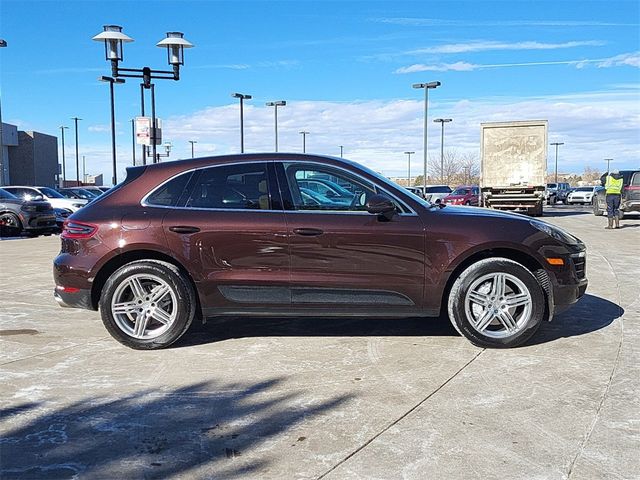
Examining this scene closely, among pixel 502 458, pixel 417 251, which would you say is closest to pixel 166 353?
pixel 417 251

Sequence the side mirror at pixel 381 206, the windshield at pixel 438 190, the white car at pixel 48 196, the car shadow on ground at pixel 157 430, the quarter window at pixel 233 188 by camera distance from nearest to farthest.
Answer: the car shadow on ground at pixel 157 430 < the side mirror at pixel 381 206 < the quarter window at pixel 233 188 < the white car at pixel 48 196 < the windshield at pixel 438 190

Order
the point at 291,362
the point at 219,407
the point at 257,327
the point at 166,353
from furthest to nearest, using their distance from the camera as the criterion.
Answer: the point at 257,327, the point at 166,353, the point at 291,362, the point at 219,407

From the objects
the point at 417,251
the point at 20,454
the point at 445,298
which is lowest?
the point at 20,454

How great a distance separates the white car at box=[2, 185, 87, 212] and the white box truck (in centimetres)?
1561

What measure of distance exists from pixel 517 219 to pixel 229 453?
3298 millimetres

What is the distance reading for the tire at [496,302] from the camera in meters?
5.05

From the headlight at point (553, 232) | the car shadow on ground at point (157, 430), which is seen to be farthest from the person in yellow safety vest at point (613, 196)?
the car shadow on ground at point (157, 430)

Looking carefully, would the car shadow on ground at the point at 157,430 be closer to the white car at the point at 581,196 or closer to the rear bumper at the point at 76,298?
the rear bumper at the point at 76,298

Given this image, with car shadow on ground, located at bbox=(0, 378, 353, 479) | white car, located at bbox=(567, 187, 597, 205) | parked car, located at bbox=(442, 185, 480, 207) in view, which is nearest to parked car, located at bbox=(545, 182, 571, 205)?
white car, located at bbox=(567, 187, 597, 205)

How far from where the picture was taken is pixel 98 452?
128 inches

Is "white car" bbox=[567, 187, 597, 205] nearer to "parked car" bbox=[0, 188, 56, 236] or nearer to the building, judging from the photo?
"parked car" bbox=[0, 188, 56, 236]

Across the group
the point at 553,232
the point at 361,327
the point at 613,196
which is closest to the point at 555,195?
the point at 613,196

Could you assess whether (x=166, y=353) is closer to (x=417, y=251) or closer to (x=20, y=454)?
(x=20, y=454)

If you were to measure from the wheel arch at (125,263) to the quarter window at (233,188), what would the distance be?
20.8 inches
